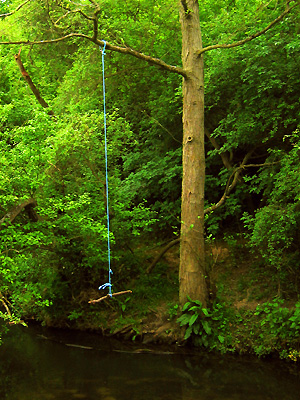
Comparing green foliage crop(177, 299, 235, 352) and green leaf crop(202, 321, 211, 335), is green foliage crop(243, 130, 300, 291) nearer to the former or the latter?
green foliage crop(177, 299, 235, 352)

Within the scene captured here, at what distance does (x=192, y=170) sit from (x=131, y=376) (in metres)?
3.65

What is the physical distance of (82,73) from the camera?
12023 mm

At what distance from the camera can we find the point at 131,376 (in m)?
8.37

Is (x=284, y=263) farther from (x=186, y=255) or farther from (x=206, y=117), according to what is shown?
(x=206, y=117)

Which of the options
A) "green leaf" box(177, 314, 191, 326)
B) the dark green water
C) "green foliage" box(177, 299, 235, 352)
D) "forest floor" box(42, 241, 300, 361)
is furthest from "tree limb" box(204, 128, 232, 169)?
the dark green water

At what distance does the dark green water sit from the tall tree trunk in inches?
49.6

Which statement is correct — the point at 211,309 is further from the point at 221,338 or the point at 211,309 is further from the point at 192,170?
the point at 192,170

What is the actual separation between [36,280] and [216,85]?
18.0ft

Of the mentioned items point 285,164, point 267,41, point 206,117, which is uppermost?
point 267,41

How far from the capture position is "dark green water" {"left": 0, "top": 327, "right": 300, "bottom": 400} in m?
7.60

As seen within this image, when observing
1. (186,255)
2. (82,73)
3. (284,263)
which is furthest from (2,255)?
(82,73)

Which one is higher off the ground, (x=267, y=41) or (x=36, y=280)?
(x=267, y=41)

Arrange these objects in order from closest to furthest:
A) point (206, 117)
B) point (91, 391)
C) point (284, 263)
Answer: point (91, 391)
point (284, 263)
point (206, 117)

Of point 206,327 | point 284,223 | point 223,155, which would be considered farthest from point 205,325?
point 223,155
